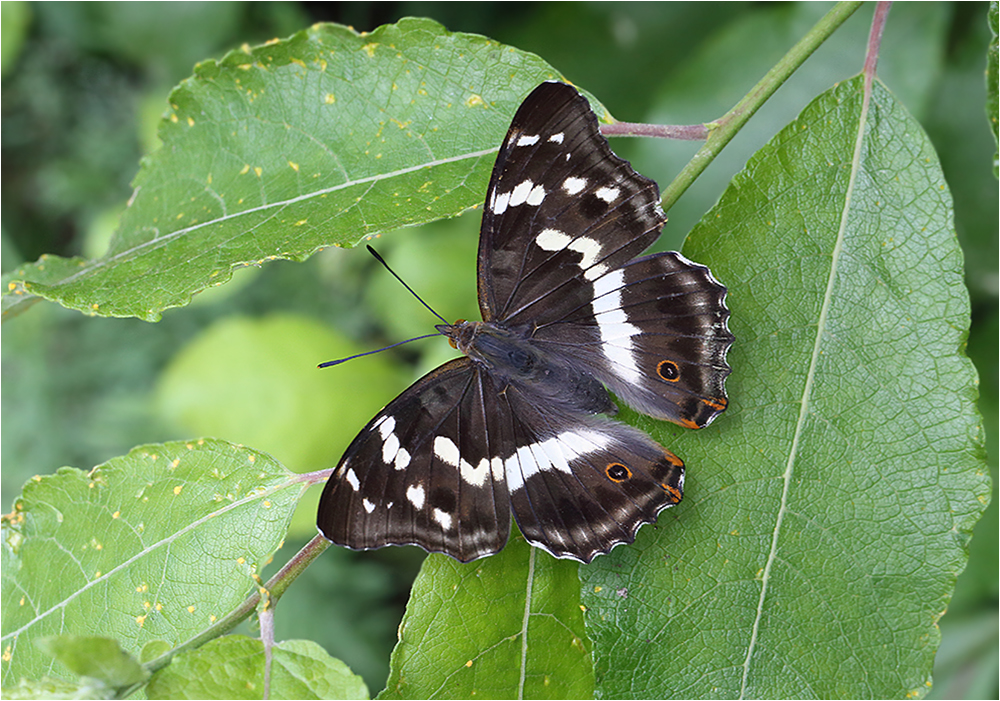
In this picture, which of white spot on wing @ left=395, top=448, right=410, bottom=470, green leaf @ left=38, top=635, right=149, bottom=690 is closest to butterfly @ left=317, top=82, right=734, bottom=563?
white spot on wing @ left=395, top=448, right=410, bottom=470

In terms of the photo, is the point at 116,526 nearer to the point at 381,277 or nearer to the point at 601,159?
the point at 601,159

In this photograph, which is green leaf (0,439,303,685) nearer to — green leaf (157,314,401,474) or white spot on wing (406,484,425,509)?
white spot on wing (406,484,425,509)

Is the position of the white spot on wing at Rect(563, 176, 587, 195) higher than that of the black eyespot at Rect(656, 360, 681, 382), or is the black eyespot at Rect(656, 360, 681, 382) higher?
the white spot on wing at Rect(563, 176, 587, 195)

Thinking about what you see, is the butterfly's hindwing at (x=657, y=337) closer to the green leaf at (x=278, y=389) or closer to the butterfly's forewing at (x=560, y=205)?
the butterfly's forewing at (x=560, y=205)

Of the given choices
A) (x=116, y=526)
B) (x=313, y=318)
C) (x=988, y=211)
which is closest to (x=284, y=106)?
(x=116, y=526)

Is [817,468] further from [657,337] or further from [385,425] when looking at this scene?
[385,425]

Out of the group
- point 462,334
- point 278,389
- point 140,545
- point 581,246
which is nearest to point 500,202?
point 581,246

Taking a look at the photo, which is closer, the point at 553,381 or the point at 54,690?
the point at 54,690
